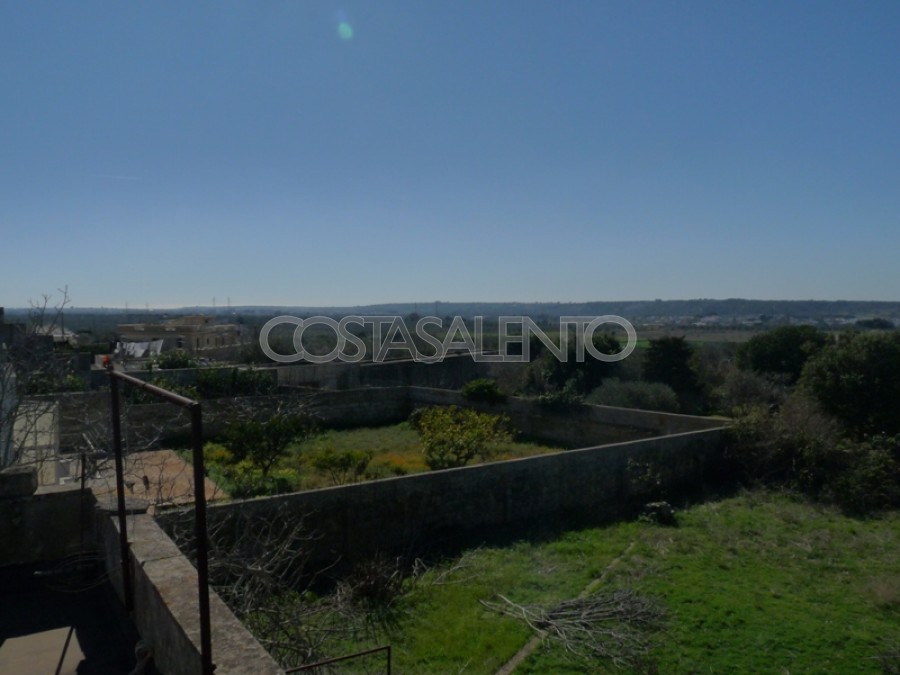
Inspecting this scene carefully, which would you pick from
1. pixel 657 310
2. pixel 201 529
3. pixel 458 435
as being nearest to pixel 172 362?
pixel 458 435

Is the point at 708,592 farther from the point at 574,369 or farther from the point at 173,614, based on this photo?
the point at 574,369

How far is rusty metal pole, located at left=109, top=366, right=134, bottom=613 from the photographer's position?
3295 millimetres

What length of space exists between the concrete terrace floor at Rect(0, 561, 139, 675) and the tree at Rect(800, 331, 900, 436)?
13140 millimetres

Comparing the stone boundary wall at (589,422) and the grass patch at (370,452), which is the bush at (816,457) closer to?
the stone boundary wall at (589,422)

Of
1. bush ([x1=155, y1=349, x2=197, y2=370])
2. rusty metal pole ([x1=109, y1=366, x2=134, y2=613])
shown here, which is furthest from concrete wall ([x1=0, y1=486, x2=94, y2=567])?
bush ([x1=155, y1=349, x2=197, y2=370])

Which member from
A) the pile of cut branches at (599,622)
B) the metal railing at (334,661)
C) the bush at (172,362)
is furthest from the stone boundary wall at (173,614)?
the bush at (172,362)

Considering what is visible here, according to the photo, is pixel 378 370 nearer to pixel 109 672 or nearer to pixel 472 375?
pixel 472 375

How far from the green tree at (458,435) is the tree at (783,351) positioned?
10404 millimetres

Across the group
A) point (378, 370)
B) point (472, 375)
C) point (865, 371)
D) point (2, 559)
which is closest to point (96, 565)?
point (2, 559)

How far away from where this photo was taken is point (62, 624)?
3.79m

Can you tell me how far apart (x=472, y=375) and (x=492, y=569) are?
15311 mm

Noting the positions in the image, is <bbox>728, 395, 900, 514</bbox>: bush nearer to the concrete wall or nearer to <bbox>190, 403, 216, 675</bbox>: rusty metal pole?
the concrete wall

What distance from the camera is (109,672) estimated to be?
329 cm

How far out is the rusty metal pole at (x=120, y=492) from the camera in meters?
3.29
